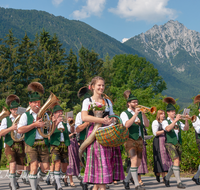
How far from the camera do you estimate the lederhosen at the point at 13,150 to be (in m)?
7.41

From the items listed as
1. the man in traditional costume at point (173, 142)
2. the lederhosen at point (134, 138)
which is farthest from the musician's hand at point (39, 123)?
the man in traditional costume at point (173, 142)

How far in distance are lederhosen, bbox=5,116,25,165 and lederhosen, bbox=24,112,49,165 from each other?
5.41ft

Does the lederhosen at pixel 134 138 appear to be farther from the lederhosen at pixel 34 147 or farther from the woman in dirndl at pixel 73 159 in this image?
the woman in dirndl at pixel 73 159

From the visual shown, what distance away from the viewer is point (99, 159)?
480cm

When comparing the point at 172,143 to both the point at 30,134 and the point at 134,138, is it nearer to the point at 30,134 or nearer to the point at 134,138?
the point at 134,138

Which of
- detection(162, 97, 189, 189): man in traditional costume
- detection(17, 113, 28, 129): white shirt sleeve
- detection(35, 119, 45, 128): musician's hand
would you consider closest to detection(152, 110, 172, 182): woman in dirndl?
detection(162, 97, 189, 189): man in traditional costume

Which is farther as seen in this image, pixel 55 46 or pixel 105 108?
pixel 55 46

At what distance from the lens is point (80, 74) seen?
48844 mm

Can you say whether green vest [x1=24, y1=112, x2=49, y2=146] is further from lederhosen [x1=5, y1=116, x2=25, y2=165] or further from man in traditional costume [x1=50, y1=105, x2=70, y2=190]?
lederhosen [x1=5, y1=116, x2=25, y2=165]

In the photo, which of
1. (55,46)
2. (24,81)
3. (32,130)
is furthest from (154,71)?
(32,130)

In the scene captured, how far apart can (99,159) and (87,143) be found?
0.33 m

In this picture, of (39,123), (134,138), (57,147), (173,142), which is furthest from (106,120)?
(173,142)

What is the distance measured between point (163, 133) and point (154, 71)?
4793cm

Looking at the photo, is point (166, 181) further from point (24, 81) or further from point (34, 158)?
point (24, 81)
